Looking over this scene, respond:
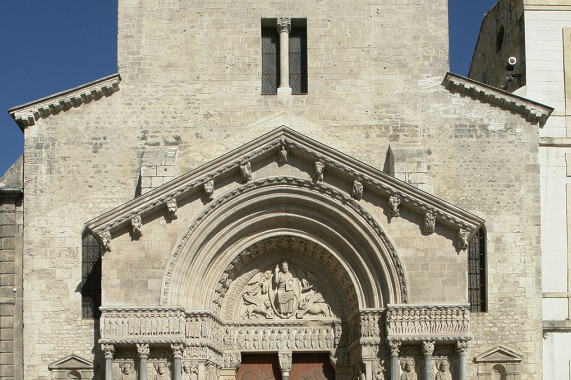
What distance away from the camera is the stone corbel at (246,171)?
21953 millimetres

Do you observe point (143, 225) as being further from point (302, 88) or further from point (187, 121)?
point (302, 88)

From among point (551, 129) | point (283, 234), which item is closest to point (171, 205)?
point (283, 234)

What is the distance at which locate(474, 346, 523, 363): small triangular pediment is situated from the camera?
2300cm

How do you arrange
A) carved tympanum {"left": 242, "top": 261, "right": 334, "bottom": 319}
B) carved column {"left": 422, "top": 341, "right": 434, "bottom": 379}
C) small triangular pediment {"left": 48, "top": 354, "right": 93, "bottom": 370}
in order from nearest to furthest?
carved column {"left": 422, "top": 341, "right": 434, "bottom": 379} → small triangular pediment {"left": 48, "top": 354, "right": 93, "bottom": 370} → carved tympanum {"left": 242, "top": 261, "right": 334, "bottom": 319}

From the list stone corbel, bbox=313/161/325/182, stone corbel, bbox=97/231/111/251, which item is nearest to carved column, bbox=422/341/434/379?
stone corbel, bbox=313/161/325/182


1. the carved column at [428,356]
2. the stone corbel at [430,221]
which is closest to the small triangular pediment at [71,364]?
the carved column at [428,356]

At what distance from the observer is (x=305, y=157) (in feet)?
72.7

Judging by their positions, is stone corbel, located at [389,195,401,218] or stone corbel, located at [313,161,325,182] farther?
stone corbel, located at [313,161,325,182]

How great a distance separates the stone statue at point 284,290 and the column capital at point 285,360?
915 mm

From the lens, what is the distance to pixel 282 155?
2212cm

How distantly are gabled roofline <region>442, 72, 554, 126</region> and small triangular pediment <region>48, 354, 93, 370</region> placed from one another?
10.8 metres

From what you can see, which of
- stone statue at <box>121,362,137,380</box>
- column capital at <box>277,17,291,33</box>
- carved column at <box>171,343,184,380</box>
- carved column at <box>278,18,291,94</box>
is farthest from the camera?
column capital at <box>277,17,291,33</box>

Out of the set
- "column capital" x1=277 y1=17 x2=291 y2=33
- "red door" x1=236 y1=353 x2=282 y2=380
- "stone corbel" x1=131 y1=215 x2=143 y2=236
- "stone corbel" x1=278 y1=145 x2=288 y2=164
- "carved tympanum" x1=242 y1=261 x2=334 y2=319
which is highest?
"column capital" x1=277 y1=17 x2=291 y2=33

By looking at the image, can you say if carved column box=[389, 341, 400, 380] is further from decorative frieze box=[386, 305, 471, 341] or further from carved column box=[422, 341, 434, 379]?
carved column box=[422, 341, 434, 379]
